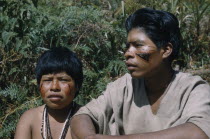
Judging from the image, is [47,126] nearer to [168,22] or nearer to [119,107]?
[119,107]

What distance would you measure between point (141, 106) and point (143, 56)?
0.35 metres

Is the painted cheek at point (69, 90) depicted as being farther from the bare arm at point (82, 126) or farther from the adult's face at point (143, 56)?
the adult's face at point (143, 56)

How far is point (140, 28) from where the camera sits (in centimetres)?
260

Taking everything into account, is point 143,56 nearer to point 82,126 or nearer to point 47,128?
point 82,126

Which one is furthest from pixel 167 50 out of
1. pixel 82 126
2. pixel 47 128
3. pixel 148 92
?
pixel 47 128

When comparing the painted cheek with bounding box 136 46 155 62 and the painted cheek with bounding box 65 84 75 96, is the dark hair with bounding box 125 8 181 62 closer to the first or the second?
the painted cheek with bounding box 136 46 155 62

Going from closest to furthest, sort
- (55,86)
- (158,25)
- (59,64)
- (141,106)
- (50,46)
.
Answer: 1. (158,25)
2. (141,106)
3. (55,86)
4. (59,64)
5. (50,46)

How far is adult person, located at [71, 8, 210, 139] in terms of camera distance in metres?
2.54

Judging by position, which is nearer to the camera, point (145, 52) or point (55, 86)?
point (145, 52)

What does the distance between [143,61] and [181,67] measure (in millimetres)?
2011

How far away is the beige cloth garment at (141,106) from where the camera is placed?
8.16ft

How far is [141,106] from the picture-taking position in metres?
2.69

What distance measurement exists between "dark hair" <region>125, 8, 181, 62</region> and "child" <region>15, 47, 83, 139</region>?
2.47ft

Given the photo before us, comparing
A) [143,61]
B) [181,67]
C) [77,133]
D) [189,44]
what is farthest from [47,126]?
[189,44]
